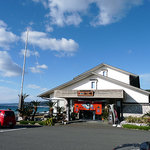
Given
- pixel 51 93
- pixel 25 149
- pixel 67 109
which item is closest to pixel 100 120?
pixel 67 109

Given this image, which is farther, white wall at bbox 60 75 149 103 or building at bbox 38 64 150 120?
white wall at bbox 60 75 149 103

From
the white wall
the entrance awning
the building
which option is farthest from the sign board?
the white wall

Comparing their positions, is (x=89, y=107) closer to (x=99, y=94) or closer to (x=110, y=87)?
(x=99, y=94)

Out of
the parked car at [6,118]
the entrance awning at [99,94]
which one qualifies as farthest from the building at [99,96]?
the parked car at [6,118]

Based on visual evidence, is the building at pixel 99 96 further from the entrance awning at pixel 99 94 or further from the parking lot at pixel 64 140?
the parking lot at pixel 64 140

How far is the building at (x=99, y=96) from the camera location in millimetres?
19828

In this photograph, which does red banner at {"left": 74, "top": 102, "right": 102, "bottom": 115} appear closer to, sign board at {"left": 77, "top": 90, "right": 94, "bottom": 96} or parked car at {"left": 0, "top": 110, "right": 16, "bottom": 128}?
sign board at {"left": 77, "top": 90, "right": 94, "bottom": 96}

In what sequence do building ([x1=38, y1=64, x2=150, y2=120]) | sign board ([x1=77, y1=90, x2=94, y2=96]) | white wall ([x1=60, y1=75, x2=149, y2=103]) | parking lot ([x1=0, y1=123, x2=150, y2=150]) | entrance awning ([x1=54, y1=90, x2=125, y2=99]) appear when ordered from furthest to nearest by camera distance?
sign board ([x1=77, y1=90, x2=94, y2=96]), white wall ([x1=60, y1=75, x2=149, y2=103]), building ([x1=38, y1=64, x2=150, y2=120]), entrance awning ([x1=54, y1=90, x2=125, y2=99]), parking lot ([x1=0, y1=123, x2=150, y2=150])

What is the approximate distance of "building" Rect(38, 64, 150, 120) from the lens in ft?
65.1

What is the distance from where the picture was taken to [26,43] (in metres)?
25.9

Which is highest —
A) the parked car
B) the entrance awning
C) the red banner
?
the entrance awning

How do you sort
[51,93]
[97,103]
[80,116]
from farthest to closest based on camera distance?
1. [51,93]
2. [80,116]
3. [97,103]

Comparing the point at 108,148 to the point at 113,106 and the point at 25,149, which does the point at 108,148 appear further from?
the point at 113,106

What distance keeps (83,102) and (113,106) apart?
4475mm
